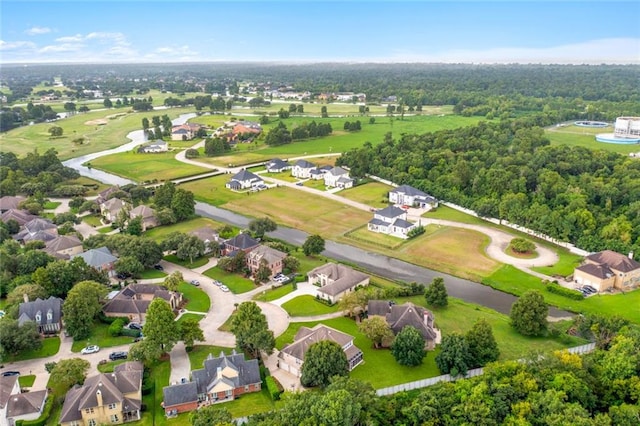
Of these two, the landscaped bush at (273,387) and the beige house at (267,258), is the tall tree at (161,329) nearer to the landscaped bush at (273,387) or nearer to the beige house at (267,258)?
the landscaped bush at (273,387)

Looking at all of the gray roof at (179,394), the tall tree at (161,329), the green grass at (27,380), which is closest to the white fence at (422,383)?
the gray roof at (179,394)

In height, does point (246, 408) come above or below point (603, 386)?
below

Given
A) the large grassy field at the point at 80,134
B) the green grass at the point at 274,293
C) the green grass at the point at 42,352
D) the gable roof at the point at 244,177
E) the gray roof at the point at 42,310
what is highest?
the large grassy field at the point at 80,134

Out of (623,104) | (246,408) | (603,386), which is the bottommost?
(246,408)

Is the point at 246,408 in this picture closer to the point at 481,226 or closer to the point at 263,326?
the point at 263,326

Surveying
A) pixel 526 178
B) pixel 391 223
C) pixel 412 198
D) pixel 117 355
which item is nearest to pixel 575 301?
pixel 391 223

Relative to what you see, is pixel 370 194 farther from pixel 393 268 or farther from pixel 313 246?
pixel 313 246

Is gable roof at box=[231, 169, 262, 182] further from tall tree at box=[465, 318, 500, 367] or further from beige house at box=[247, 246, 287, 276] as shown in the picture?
tall tree at box=[465, 318, 500, 367]

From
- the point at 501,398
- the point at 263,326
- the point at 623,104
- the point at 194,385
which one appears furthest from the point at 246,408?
the point at 623,104
